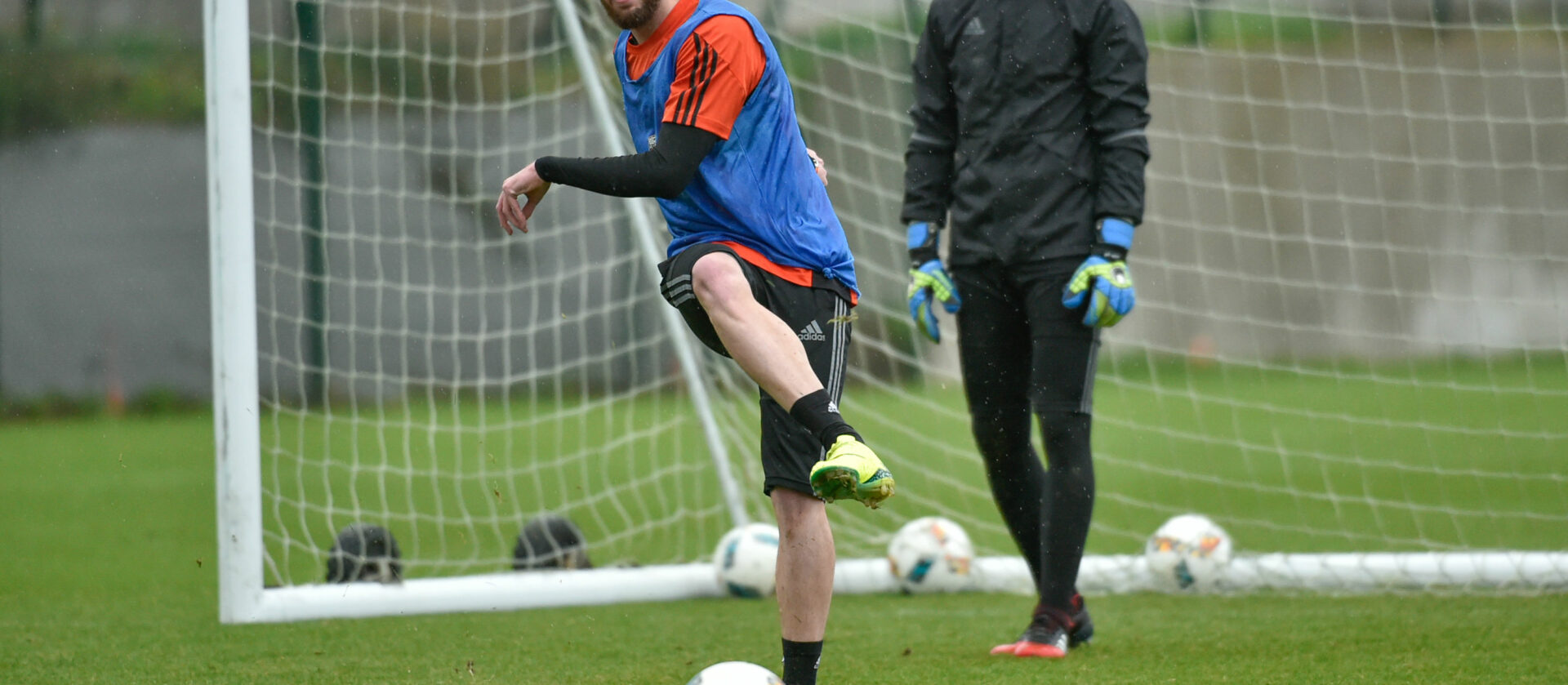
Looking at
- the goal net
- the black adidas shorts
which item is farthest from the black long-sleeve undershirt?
the goal net

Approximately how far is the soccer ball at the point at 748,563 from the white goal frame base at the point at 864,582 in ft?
0.36

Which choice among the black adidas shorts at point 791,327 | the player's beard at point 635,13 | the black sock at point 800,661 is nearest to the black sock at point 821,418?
the black adidas shorts at point 791,327

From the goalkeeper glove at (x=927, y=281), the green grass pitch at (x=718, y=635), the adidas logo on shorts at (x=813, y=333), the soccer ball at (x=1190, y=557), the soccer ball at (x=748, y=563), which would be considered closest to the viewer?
the adidas logo on shorts at (x=813, y=333)

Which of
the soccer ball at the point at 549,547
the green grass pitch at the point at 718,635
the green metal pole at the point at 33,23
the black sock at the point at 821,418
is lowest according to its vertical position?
the green grass pitch at the point at 718,635

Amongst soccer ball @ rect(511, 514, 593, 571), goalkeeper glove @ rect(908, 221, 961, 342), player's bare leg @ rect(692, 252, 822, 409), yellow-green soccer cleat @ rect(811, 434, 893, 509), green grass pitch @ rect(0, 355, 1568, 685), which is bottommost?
green grass pitch @ rect(0, 355, 1568, 685)

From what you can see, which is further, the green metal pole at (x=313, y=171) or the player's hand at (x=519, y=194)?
the green metal pole at (x=313, y=171)

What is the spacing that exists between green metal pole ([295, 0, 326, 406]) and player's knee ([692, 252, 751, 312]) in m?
2.47

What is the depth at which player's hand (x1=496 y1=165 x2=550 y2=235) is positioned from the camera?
297cm

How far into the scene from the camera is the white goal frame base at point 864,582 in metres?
4.53

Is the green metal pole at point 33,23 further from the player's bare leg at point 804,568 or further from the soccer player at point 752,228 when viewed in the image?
the player's bare leg at point 804,568

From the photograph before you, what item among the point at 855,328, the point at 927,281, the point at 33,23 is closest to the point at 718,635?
the point at 927,281

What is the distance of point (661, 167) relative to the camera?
9.48ft

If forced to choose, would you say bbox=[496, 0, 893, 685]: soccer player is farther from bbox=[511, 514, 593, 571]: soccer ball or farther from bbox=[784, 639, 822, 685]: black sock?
bbox=[511, 514, 593, 571]: soccer ball

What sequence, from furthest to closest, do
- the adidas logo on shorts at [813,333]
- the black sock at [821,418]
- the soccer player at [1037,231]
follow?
the soccer player at [1037,231]
the adidas logo on shorts at [813,333]
the black sock at [821,418]
